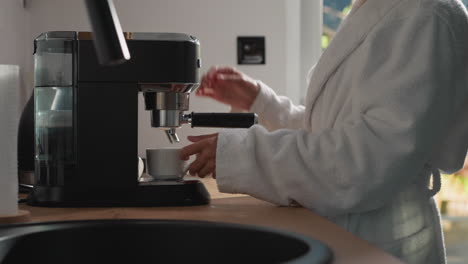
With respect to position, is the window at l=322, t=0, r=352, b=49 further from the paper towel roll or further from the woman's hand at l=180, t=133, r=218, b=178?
the paper towel roll

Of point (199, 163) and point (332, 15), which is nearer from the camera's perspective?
point (199, 163)

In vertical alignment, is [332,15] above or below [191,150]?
above

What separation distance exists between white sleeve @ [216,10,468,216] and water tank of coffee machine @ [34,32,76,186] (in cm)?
24

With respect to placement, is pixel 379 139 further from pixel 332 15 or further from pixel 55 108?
pixel 332 15

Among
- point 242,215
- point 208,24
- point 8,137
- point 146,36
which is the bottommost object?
point 242,215

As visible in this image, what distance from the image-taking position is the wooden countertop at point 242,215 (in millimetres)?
746

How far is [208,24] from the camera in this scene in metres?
2.28

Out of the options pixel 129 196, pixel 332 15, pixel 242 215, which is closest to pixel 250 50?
pixel 332 15

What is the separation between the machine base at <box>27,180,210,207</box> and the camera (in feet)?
3.51

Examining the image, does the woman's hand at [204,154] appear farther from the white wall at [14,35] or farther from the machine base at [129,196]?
the white wall at [14,35]

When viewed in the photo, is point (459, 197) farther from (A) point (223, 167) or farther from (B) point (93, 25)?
(B) point (93, 25)

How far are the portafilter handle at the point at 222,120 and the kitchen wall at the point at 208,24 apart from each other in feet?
3.53

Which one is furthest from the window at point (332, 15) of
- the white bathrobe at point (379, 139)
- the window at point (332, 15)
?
the white bathrobe at point (379, 139)

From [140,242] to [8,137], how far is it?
0.76ft
